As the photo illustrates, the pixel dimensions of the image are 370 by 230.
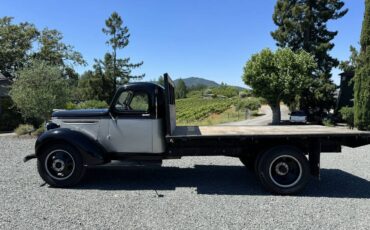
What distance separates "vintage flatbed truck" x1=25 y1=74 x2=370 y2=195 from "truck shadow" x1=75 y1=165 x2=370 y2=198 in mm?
454

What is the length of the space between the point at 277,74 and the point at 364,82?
12.3 metres

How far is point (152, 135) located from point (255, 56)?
2949 cm

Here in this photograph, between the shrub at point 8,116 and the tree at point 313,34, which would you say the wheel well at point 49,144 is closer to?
the shrub at point 8,116

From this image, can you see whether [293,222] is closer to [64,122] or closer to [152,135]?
[152,135]

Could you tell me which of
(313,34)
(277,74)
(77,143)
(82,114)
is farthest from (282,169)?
(313,34)

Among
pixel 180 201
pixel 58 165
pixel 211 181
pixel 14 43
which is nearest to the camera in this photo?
pixel 180 201

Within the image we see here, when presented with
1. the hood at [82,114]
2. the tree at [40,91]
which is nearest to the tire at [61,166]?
the hood at [82,114]

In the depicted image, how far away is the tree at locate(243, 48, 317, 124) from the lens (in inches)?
1272

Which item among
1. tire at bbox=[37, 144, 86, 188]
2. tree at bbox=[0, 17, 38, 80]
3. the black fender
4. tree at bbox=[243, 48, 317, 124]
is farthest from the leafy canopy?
tire at bbox=[37, 144, 86, 188]

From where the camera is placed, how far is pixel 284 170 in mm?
6129

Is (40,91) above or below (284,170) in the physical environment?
above

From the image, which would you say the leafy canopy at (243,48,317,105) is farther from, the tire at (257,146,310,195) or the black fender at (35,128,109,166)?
the black fender at (35,128,109,166)

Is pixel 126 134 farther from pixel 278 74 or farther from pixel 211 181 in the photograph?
pixel 278 74

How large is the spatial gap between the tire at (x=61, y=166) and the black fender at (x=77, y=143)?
0.11 meters
